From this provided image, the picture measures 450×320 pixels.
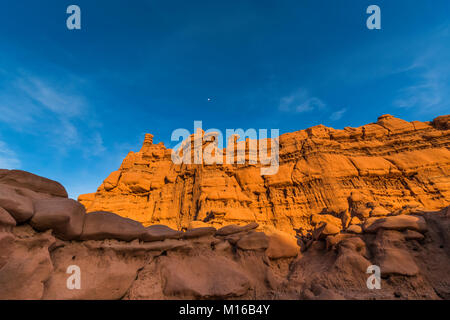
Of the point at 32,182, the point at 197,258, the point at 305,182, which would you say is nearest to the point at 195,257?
the point at 197,258

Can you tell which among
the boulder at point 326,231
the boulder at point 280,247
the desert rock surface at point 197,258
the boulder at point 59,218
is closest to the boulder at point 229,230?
the desert rock surface at point 197,258

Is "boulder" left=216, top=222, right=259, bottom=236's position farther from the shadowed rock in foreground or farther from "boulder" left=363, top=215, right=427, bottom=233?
"boulder" left=363, top=215, right=427, bottom=233

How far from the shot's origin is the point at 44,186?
128 inches

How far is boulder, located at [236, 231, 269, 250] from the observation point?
12.7ft

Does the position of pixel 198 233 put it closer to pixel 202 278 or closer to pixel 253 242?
pixel 202 278

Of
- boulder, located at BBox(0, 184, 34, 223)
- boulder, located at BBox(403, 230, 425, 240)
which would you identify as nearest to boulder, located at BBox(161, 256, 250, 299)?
boulder, located at BBox(0, 184, 34, 223)

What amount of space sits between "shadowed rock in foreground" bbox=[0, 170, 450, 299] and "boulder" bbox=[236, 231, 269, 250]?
0.06ft

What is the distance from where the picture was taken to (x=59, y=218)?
2.50m

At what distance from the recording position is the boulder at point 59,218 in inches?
96.2

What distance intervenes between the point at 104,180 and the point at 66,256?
88.1 feet

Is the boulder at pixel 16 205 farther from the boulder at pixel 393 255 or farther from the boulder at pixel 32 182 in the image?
the boulder at pixel 393 255
